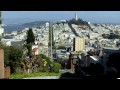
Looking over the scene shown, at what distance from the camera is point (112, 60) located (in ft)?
7.95

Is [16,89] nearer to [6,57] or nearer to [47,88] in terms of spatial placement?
[47,88]

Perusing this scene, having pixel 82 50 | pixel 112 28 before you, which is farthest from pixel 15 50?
pixel 112 28

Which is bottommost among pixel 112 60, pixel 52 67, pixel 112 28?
pixel 52 67

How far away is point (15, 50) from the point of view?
33.2ft

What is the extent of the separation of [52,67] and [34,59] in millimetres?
1065

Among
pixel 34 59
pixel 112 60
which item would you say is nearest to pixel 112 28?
pixel 112 60

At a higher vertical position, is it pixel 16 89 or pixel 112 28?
pixel 112 28

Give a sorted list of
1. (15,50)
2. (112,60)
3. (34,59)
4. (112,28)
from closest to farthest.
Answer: (112,60), (112,28), (34,59), (15,50)
